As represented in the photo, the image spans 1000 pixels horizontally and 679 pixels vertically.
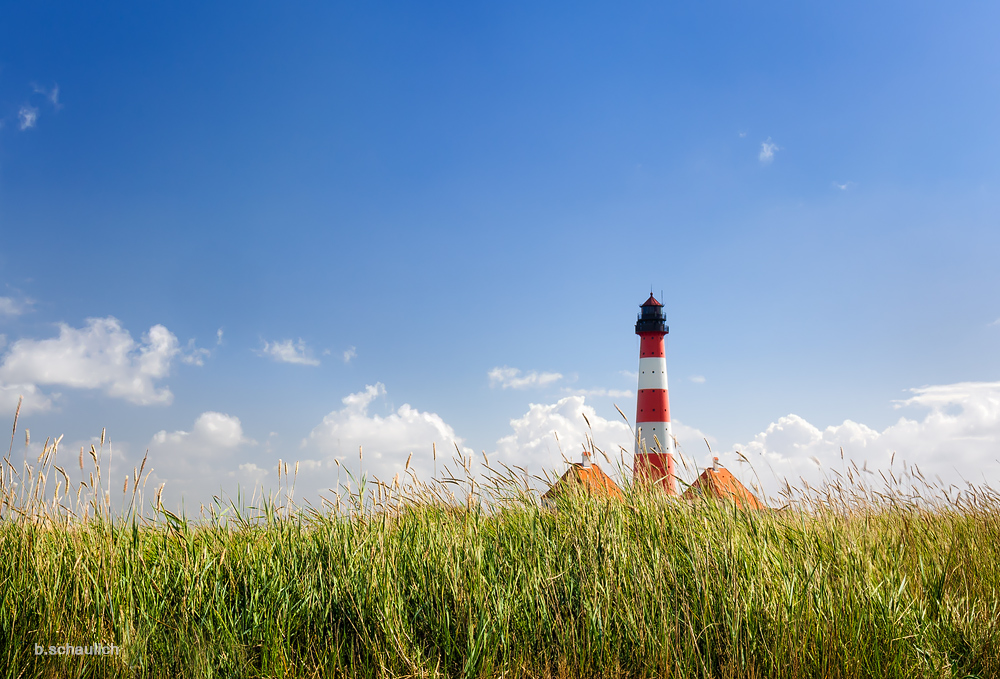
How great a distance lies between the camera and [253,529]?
14.1 ft

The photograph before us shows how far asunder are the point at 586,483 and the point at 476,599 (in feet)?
5.14

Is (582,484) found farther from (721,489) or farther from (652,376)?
(652,376)

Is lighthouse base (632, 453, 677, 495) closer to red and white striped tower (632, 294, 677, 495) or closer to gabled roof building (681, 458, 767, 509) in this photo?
gabled roof building (681, 458, 767, 509)

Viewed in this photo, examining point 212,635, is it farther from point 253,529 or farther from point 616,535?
point 616,535

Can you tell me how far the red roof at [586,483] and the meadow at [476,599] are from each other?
216mm

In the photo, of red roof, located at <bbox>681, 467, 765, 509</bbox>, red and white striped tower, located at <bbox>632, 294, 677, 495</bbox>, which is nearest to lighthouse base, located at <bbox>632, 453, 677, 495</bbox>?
red roof, located at <bbox>681, 467, 765, 509</bbox>

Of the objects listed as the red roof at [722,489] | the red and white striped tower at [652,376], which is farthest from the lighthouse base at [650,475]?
the red and white striped tower at [652,376]

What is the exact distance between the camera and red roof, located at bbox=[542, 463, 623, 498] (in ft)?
14.6

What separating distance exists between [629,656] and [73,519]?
4070 mm

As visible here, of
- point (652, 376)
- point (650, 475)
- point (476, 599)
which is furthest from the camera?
point (652, 376)

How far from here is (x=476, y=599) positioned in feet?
10.6

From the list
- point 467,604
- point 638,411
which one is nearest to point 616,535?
point 467,604

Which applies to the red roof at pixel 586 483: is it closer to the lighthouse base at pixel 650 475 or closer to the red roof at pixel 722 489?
the lighthouse base at pixel 650 475

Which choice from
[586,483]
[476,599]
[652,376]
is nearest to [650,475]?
[586,483]
